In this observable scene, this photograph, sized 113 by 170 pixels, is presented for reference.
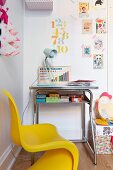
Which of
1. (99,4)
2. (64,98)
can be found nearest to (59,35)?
(99,4)

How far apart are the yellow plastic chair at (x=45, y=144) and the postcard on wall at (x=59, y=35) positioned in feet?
3.86

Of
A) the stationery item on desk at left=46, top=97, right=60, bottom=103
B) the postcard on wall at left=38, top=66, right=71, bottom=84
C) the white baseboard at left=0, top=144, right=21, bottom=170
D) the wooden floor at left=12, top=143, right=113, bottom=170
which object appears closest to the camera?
the white baseboard at left=0, top=144, right=21, bottom=170

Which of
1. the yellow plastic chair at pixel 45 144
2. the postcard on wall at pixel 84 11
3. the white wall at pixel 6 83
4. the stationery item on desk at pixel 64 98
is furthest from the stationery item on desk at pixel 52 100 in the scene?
the postcard on wall at pixel 84 11

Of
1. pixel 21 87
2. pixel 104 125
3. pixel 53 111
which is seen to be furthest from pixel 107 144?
pixel 21 87

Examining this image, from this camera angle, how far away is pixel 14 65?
1.77 meters

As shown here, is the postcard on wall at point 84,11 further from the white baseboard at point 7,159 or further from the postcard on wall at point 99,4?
the white baseboard at point 7,159

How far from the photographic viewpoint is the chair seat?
41.4 inches

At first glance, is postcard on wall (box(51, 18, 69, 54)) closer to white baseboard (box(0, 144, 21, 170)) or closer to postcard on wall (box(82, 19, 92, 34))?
postcard on wall (box(82, 19, 92, 34))

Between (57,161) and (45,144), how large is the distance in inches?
8.9

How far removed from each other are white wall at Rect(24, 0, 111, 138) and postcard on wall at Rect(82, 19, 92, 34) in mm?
49

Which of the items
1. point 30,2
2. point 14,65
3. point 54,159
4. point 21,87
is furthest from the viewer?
point 21,87

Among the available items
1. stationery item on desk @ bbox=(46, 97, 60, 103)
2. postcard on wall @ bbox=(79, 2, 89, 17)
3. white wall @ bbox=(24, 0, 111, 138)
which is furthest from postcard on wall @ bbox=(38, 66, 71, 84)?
postcard on wall @ bbox=(79, 2, 89, 17)

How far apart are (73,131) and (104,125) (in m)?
0.50

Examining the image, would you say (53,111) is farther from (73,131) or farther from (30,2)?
(30,2)
